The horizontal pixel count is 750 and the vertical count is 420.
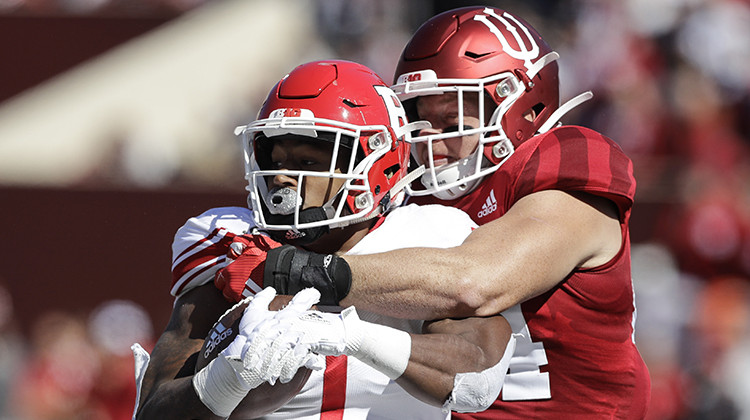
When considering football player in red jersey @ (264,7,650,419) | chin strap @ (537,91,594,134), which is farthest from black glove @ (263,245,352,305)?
chin strap @ (537,91,594,134)

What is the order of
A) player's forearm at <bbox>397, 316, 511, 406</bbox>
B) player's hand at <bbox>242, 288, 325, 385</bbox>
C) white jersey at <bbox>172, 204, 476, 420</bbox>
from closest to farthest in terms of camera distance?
1. player's hand at <bbox>242, 288, 325, 385</bbox>
2. player's forearm at <bbox>397, 316, 511, 406</bbox>
3. white jersey at <bbox>172, 204, 476, 420</bbox>

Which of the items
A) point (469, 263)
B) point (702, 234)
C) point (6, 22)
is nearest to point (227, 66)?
point (6, 22)

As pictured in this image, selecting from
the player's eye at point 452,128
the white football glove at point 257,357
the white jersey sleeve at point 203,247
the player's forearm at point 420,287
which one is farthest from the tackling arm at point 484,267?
the player's eye at point 452,128

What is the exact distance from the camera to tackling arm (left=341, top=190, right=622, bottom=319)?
2123 mm

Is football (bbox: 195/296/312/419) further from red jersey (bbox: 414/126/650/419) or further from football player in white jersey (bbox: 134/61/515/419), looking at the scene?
red jersey (bbox: 414/126/650/419)

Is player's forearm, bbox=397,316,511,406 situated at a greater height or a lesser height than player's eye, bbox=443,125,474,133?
lesser

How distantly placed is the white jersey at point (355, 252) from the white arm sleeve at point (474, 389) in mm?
264

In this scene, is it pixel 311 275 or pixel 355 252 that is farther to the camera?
pixel 355 252

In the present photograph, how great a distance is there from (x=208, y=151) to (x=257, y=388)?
18.4 ft

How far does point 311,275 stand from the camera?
2.12 meters

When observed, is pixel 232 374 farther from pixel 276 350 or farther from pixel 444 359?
pixel 444 359

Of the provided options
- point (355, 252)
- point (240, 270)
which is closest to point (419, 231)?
point (355, 252)

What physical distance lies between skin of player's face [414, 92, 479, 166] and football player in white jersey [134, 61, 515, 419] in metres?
0.27

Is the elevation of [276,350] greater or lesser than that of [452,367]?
greater
